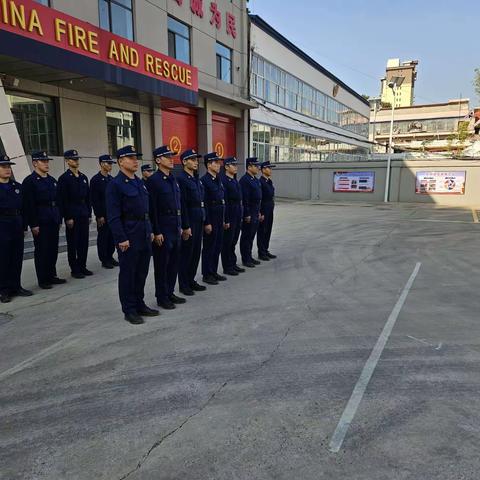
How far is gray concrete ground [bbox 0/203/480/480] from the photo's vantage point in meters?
2.38

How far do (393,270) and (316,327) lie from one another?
337cm

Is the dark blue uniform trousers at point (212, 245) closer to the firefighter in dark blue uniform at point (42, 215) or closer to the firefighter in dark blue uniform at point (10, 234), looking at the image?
the firefighter in dark blue uniform at point (42, 215)

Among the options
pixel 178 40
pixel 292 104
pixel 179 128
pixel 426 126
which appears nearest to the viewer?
pixel 178 40

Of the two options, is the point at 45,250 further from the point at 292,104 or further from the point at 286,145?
the point at 292,104

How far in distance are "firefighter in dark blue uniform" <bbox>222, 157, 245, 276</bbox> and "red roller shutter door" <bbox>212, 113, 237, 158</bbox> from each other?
13295 millimetres

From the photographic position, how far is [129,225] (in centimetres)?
456

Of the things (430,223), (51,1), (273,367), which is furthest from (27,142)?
(430,223)

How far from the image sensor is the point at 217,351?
3.85 meters

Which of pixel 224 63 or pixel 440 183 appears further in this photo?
pixel 440 183

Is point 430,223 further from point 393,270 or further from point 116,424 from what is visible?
point 116,424

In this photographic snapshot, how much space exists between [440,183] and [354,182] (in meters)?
4.36

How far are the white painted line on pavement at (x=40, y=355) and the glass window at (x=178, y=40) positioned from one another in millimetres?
14098

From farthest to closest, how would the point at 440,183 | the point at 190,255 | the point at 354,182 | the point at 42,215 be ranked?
the point at 354,182, the point at 440,183, the point at 42,215, the point at 190,255

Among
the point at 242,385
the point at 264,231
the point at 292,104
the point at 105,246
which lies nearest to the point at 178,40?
the point at 264,231
